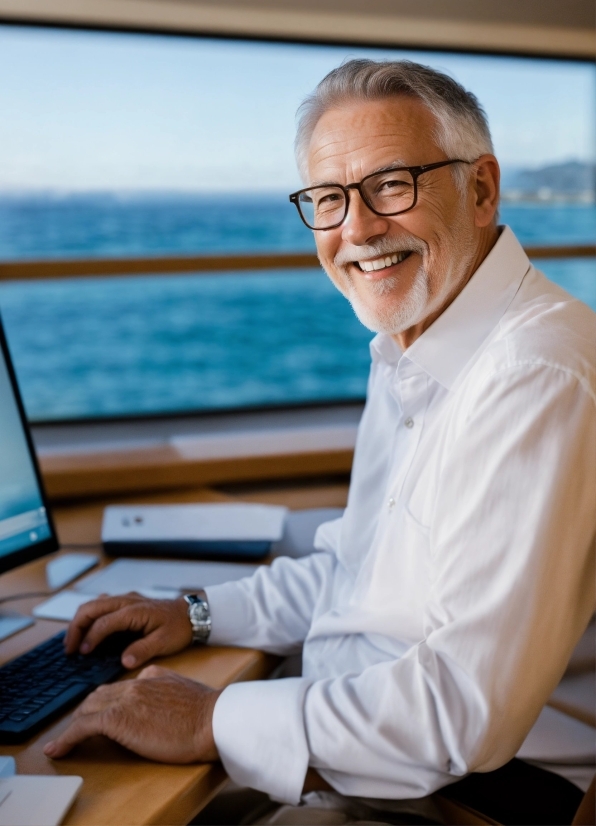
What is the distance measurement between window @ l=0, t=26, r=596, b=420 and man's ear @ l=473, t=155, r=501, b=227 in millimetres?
26055

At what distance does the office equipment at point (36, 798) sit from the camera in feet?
2.63

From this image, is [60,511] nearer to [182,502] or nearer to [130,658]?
[182,502]

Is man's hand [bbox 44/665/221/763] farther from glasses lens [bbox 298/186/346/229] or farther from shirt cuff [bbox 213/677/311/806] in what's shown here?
glasses lens [bbox 298/186/346/229]

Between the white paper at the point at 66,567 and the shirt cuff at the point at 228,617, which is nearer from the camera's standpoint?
the shirt cuff at the point at 228,617

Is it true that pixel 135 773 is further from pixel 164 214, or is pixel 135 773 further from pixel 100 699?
pixel 164 214

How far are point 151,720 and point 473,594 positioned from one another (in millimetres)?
416

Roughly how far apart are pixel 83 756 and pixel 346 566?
0.52 m

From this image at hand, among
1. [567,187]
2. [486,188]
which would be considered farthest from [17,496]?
[567,187]

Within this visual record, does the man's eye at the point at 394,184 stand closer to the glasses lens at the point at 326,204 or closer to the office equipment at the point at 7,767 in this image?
the glasses lens at the point at 326,204

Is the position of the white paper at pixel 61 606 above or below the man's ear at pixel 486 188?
below

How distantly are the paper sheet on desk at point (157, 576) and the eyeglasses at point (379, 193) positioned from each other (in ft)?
2.22

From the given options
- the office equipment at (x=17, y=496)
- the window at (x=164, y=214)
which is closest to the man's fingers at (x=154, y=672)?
the office equipment at (x=17, y=496)

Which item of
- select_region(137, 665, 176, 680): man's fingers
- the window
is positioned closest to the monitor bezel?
select_region(137, 665, 176, 680): man's fingers

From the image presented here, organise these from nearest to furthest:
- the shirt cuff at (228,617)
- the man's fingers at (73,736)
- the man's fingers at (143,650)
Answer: the man's fingers at (73,736), the man's fingers at (143,650), the shirt cuff at (228,617)
